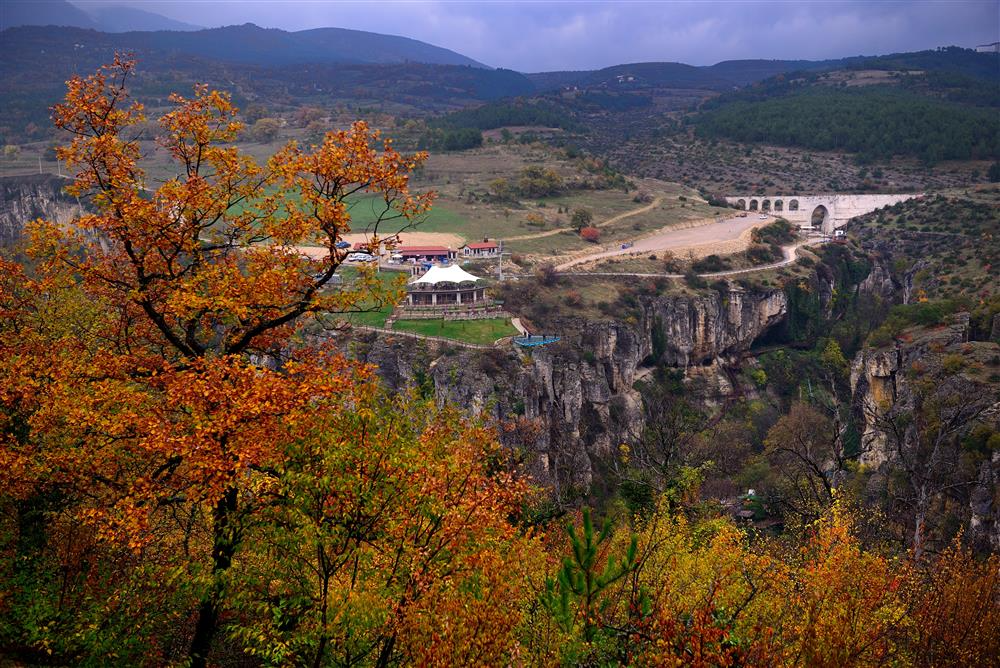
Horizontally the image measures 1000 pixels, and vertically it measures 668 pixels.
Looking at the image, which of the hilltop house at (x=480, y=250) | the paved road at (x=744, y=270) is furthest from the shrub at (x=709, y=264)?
the hilltop house at (x=480, y=250)

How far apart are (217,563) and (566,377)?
3972cm

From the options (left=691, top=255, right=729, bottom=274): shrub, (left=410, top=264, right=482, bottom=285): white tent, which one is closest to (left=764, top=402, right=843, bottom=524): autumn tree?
(left=691, top=255, right=729, bottom=274): shrub

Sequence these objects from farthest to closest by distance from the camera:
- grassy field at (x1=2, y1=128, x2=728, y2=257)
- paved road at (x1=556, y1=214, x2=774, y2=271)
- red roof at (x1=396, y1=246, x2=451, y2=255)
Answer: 1. grassy field at (x1=2, y1=128, x2=728, y2=257)
2. paved road at (x1=556, y1=214, x2=774, y2=271)
3. red roof at (x1=396, y1=246, x2=451, y2=255)

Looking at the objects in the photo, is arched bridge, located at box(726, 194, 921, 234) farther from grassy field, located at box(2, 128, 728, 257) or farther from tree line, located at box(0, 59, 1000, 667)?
tree line, located at box(0, 59, 1000, 667)

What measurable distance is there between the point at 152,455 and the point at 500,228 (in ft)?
207

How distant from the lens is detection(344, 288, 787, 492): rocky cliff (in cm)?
4256

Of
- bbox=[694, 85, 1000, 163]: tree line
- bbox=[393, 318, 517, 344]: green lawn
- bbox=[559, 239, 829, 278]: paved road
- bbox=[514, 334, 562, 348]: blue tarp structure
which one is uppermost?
bbox=[694, 85, 1000, 163]: tree line

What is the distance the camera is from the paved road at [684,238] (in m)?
66.9

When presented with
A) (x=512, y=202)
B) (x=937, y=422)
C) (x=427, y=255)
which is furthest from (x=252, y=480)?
(x=512, y=202)

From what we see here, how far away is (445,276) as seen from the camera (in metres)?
51.2

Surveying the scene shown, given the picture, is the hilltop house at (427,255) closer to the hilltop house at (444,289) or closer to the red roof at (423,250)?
the red roof at (423,250)

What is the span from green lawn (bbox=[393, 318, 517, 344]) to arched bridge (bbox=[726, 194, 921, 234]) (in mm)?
63057

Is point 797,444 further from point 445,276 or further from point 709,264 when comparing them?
point 709,264

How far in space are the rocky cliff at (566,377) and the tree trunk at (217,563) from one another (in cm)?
2695
